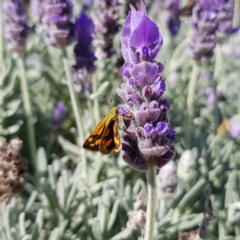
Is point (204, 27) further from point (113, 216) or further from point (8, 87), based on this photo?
point (8, 87)

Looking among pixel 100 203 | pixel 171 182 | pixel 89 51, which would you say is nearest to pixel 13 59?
pixel 89 51

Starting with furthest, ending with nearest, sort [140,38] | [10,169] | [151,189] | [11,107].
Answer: [11,107] → [10,169] → [151,189] → [140,38]

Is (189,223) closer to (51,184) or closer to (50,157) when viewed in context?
(51,184)

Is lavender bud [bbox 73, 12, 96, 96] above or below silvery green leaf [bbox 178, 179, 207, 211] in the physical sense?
above

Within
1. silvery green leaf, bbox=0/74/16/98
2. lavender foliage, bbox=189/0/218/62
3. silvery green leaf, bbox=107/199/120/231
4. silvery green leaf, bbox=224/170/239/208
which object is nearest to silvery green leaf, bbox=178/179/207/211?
silvery green leaf, bbox=224/170/239/208

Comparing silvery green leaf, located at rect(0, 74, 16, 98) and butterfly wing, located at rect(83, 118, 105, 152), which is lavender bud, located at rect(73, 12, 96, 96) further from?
butterfly wing, located at rect(83, 118, 105, 152)

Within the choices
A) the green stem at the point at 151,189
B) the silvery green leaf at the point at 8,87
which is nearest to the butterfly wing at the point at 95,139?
the green stem at the point at 151,189

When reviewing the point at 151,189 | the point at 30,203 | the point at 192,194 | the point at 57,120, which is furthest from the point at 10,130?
the point at 151,189
